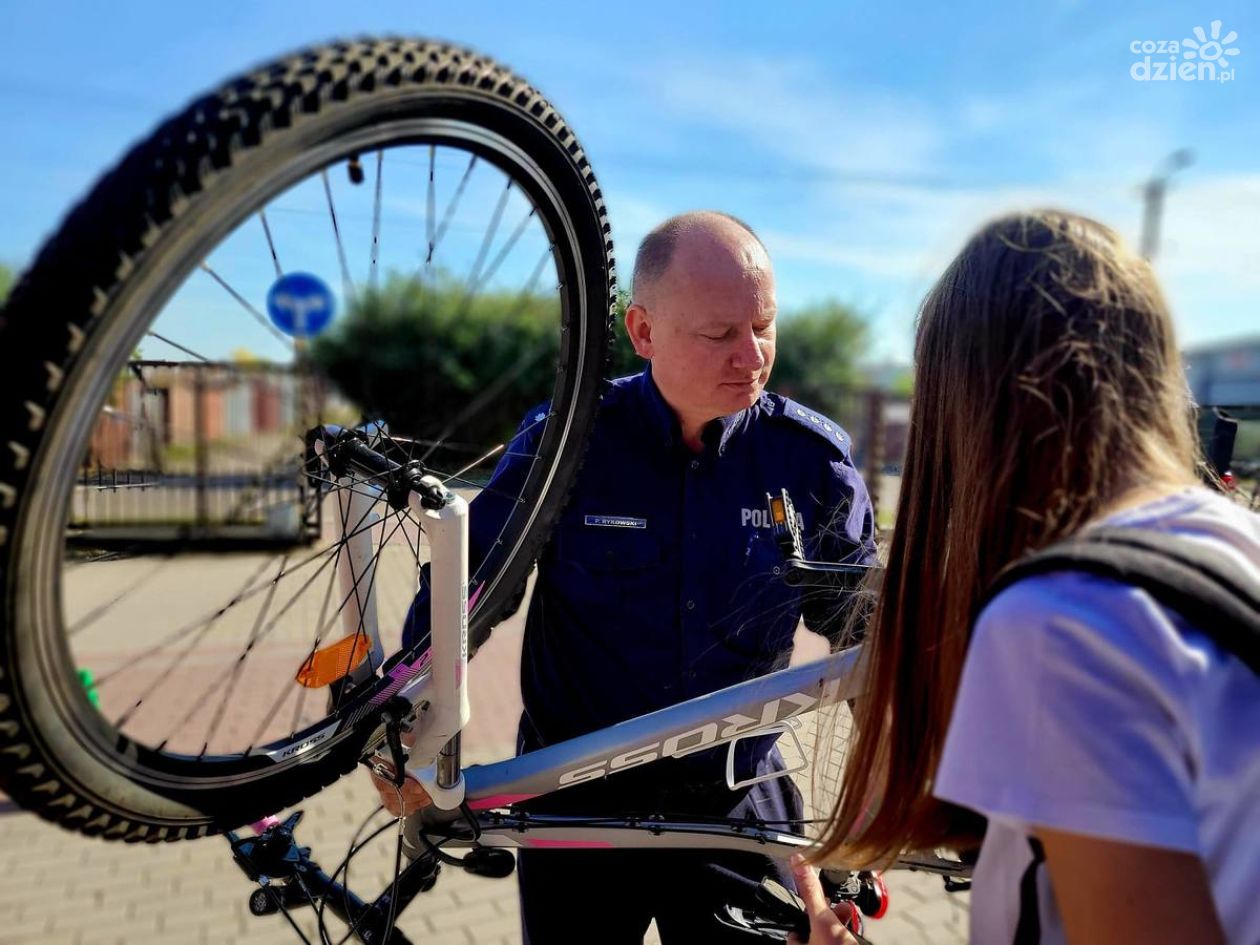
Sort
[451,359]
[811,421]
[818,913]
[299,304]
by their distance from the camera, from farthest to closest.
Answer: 1. [451,359]
2. [811,421]
3. [299,304]
4. [818,913]

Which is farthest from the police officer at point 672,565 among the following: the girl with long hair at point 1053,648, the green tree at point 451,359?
the girl with long hair at point 1053,648

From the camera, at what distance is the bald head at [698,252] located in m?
1.87

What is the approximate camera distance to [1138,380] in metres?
1.03

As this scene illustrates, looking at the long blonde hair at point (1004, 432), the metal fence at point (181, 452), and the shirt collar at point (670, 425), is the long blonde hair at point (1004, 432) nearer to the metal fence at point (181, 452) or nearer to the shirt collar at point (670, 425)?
the shirt collar at point (670, 425)

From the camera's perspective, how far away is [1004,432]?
1.07 m

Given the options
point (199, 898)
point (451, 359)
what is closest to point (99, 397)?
point (199, 898)

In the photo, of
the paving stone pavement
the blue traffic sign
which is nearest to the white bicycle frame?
the blue traffic sign

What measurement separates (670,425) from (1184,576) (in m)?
1.29

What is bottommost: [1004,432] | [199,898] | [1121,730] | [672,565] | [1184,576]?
[199,898]

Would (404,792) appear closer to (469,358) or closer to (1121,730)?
(1121,730)

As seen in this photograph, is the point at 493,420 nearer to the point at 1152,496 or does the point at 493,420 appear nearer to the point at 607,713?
the point at 607,713

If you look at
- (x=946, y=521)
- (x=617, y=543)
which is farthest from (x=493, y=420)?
(x=946, y=521)

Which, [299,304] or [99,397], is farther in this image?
[299,304]

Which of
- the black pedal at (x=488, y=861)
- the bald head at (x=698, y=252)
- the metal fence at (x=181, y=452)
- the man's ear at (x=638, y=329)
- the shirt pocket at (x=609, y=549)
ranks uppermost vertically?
the bald head at (x=698, y=252)
